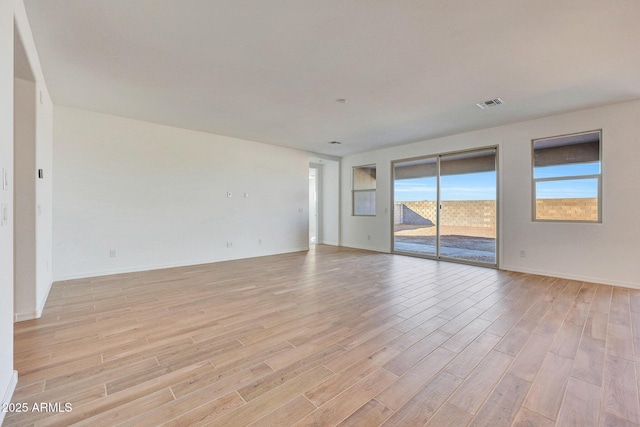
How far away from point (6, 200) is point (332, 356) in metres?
2.25

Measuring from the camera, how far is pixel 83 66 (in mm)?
2879

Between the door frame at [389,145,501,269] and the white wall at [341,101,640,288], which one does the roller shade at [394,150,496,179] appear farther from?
the white wall at [341,101,640,288]

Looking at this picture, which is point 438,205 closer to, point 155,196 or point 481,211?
point 481,211

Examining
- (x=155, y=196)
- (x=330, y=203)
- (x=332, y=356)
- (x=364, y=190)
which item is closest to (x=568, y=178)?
(x=364, y=190)

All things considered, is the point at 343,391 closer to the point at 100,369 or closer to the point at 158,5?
the point at 100,369

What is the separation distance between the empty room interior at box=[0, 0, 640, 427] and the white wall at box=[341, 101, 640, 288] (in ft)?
0.08

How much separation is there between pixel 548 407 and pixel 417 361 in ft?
2.38

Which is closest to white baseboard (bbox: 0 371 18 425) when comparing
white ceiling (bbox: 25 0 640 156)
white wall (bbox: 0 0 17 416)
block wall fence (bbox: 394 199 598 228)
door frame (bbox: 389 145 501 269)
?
Result: white wall (bbox: 0 0 17 416)

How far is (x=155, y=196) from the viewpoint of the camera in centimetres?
483

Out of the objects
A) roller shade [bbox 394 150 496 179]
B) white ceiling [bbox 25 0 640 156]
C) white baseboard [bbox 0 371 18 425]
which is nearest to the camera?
white baseboard [bbox 0 371 18 425]

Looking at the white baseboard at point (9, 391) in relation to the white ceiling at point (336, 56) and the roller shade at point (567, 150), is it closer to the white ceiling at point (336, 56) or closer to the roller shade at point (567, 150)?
the white ceiling at point (336, 56)

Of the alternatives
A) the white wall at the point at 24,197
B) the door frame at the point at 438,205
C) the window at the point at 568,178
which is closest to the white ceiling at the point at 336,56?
the white wall at the point at 24,197

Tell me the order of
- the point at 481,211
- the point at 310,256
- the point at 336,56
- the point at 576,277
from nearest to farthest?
the point at 336,56
the point at 576,277
the point at 481,211
the point at 310,256

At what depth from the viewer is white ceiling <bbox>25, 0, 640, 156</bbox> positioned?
206 cm
